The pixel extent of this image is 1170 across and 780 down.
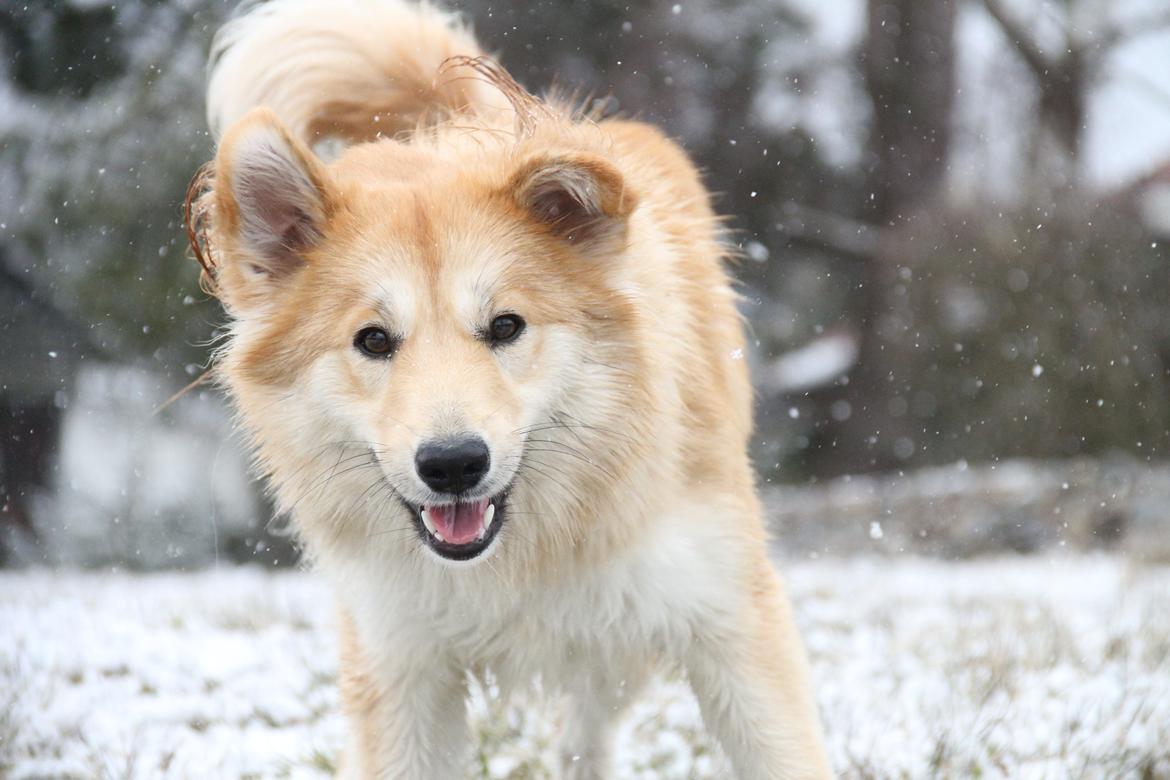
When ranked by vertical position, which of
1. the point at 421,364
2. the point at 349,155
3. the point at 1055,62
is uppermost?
the point at 1055,62

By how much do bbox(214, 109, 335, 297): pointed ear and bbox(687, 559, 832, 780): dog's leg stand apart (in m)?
1.27

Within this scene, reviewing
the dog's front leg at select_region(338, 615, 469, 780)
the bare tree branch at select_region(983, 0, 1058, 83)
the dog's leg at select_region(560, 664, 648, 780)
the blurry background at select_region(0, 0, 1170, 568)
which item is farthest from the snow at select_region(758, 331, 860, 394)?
the dog's front leg at select_region(338, 615, 469, 780)

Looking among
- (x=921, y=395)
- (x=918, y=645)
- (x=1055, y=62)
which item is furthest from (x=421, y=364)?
(x=1055, y=62)

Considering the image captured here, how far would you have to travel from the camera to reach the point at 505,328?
107 inches

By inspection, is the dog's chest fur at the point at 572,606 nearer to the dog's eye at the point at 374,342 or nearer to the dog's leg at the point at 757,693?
the dog's leg at the point at 757,693

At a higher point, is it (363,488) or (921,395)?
(921,395)

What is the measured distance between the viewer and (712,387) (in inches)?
124

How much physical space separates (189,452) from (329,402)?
9752mm

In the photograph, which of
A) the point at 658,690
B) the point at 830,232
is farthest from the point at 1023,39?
the point at 658,690

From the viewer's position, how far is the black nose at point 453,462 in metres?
2.46

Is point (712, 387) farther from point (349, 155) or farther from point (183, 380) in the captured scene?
point (183, 380)

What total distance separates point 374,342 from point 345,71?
151 cm

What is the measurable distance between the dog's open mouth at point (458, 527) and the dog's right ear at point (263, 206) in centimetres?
67

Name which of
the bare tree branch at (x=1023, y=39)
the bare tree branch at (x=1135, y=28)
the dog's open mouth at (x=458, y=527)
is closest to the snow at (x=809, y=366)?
the bare tree branch at (x=1023, y=39)
